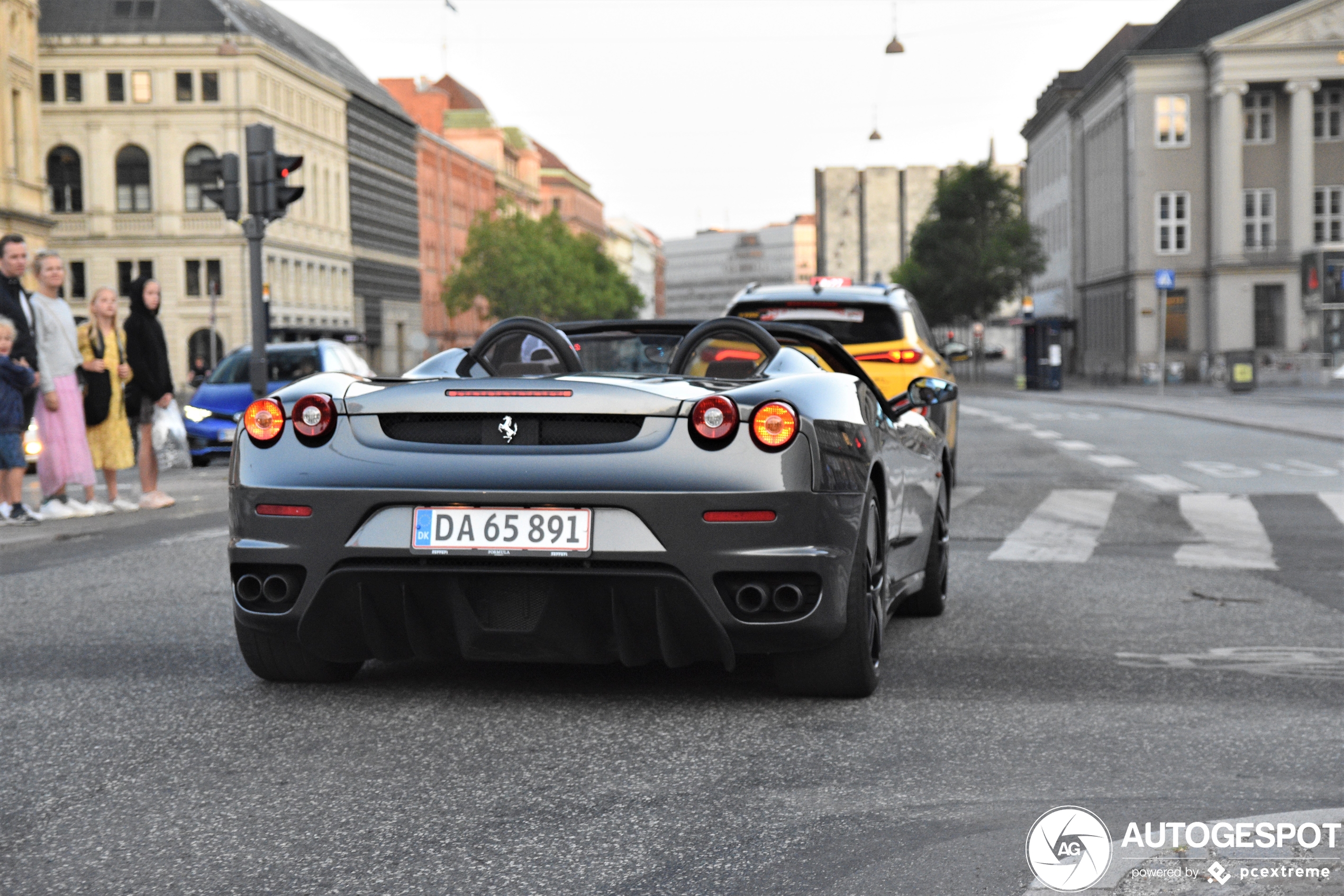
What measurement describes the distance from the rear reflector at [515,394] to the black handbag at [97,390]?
8704mm

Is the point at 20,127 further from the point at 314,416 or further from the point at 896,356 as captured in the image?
the point at 314,416

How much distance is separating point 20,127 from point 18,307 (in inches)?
1933

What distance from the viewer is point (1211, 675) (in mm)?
6168

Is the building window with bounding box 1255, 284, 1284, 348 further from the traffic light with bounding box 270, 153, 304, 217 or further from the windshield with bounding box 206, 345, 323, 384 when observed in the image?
the traffic light with bounding box 270, 153, 304, 217

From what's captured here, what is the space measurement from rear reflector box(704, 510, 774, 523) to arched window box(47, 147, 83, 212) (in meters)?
75.3

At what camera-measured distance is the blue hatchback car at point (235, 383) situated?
2045 centimetres

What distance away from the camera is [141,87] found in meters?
75.9

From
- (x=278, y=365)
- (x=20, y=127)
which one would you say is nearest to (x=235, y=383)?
(x=278, y=365)

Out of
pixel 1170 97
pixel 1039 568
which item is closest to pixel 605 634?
pixel 1039 568

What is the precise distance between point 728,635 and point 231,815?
1.57 metres

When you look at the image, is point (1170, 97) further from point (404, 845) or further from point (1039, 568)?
point (404, 845)

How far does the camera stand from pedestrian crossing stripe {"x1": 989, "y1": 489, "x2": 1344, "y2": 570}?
10391mm

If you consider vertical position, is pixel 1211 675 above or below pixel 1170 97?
below

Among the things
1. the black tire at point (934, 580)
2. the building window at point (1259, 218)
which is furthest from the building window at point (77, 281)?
the black tire at point (934, 580)
